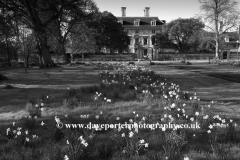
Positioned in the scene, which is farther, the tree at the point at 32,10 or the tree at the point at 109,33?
the tree at the point at 109,33

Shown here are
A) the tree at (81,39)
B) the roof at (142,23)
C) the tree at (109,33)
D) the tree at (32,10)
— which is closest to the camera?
the tree at (32,10)

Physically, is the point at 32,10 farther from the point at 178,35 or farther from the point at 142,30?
the point at 142,30

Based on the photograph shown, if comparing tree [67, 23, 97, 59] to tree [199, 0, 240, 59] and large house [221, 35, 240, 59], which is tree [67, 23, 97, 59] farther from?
large house [221, 35, 240, 59]

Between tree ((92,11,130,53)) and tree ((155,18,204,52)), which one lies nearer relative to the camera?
tree ((92,11,130,53))

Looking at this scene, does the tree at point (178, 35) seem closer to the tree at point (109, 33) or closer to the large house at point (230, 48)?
the large house at point (230, 48)

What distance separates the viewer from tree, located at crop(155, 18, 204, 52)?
61.0 metres

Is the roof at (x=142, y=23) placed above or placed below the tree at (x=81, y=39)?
above

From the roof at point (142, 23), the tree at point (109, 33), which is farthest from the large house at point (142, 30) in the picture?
the tree at point (109, 33)

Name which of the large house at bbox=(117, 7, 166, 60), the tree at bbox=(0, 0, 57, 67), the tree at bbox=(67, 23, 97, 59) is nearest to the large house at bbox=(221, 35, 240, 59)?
the large house at bbox=(117, 7, 166, 60)

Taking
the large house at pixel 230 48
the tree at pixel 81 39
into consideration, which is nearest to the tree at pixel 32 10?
the tree at pixel 81 39

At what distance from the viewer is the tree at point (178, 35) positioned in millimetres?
60969

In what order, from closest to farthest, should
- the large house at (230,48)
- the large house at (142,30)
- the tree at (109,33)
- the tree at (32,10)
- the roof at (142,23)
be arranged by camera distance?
the tree at (32,10)
the tree at (109,33)
the large house at (230,48)
the large house at (142,30)
the roof at (142,23)

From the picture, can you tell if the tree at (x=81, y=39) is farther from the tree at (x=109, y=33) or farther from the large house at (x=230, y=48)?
the large house at (x=230, y=48)

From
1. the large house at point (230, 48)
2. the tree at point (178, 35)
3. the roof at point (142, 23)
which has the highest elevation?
the roof at point (142, 23)
